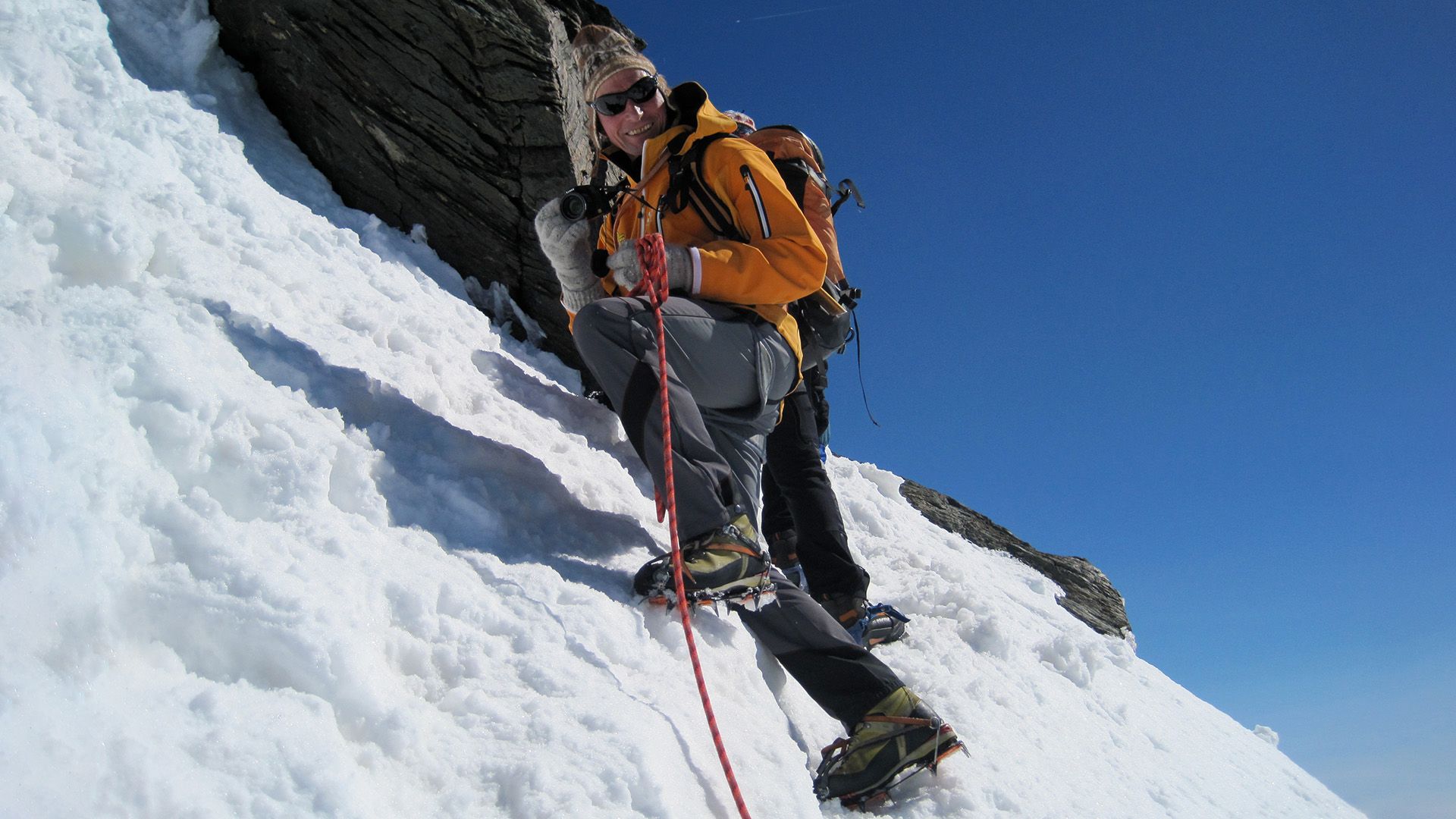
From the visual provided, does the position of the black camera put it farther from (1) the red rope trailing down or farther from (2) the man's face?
(1) the red rope trailing down

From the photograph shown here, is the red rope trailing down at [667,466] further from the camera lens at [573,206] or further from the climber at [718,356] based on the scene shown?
the camera lens at [573,206]

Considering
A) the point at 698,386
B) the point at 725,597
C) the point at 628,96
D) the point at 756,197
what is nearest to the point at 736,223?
the point at 756,197

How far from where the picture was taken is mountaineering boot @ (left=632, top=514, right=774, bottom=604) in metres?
3.02

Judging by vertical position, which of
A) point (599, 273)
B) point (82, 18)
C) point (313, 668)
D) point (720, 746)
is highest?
point (82, 18)

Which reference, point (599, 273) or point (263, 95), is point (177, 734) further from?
point (263, 95)

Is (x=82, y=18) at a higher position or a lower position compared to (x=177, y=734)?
higher

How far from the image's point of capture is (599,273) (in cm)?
411

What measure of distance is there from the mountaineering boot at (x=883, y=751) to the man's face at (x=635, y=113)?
2637mm

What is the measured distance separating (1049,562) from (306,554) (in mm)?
9399

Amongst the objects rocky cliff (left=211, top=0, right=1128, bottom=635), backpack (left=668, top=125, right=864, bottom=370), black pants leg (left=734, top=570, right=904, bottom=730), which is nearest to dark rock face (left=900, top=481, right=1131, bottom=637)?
backpack (left=668, top=125, right=864, bottom=370)

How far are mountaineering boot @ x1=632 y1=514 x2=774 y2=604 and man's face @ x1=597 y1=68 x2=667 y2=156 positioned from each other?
1931 millimetres

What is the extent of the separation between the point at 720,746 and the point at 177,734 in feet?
4.26

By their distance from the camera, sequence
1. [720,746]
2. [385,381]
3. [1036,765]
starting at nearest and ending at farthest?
1. [720,746]
2. [385,381]
3. [1036,765]

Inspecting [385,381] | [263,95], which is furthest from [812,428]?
[263,95]
